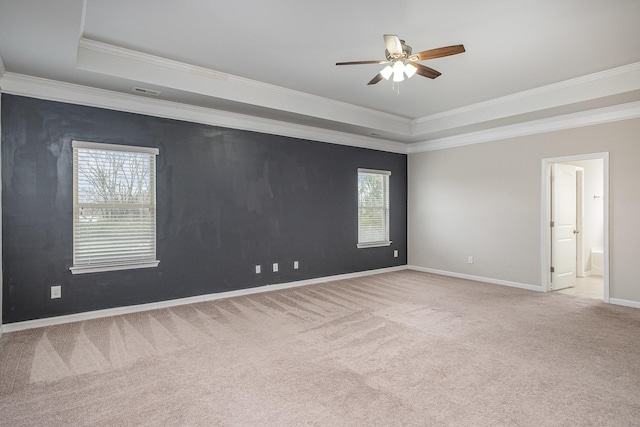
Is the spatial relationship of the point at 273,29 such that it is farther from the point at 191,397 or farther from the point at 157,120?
the point at 191,397

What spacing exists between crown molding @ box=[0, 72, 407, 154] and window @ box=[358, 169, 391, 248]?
855mm

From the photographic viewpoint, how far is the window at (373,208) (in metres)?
6.81

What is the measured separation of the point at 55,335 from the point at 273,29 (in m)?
3.74

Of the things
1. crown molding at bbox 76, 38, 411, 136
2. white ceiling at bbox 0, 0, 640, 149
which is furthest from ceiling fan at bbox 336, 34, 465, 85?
crown molding at bbox 76, 38, 411, 136

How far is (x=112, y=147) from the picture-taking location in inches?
167

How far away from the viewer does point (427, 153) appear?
721cm

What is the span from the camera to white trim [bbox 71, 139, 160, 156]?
4.03m

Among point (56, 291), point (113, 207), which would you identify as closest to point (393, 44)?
point (113, 207)

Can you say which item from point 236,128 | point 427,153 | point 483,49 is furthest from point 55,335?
point 427,153

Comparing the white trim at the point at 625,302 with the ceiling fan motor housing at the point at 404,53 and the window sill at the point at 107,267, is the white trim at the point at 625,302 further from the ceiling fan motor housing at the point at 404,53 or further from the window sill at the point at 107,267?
the window sill at the point at 107,267

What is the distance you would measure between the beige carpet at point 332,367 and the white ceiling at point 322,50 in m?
2.71

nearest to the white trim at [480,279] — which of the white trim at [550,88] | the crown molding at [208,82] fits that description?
the white trim at [550,88]

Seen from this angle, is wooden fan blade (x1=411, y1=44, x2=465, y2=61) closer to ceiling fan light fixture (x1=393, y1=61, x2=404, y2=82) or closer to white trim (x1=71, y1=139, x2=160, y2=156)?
ceiling fan light fixture (x1=393, y1=61, x2=404, y2=82)

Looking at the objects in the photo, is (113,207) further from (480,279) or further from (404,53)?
(480,279)
